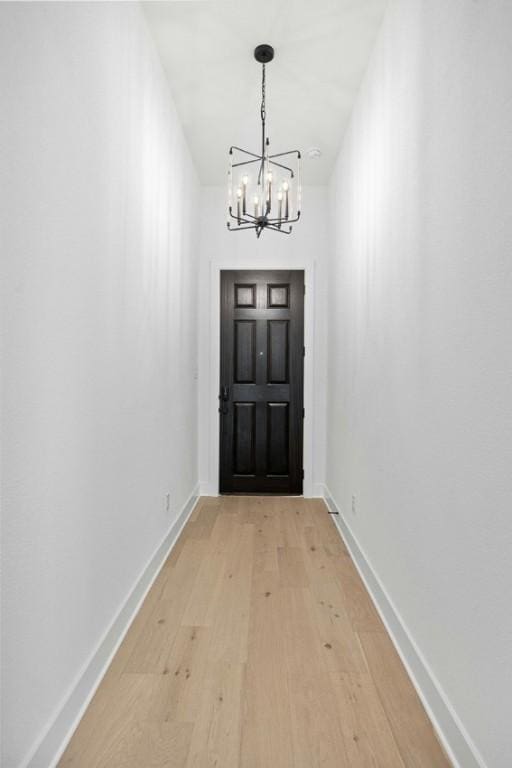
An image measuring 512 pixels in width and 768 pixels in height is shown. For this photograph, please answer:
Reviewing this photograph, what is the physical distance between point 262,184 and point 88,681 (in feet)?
10.5

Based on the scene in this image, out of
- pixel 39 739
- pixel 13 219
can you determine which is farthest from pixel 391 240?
pixel 39 739

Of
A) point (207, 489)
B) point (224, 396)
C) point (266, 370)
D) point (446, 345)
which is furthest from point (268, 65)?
point (207, 489)

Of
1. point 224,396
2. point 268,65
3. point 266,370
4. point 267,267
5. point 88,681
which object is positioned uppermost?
point 268,65

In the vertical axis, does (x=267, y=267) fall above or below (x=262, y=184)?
below

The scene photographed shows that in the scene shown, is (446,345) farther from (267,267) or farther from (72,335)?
(267,267)

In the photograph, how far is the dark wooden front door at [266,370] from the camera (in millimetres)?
4348

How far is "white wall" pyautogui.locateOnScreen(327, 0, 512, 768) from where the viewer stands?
117cm

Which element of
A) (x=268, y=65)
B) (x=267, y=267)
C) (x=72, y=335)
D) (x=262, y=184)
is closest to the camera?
(x=72, y=335)

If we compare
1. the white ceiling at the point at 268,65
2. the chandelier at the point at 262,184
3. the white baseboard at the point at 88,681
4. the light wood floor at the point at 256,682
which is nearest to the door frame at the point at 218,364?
the chandelier at the point at 262,184

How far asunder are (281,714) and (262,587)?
912mm

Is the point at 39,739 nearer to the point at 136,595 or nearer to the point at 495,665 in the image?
the point at 136,595

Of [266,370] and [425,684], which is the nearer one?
[425,684]

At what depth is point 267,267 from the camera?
4.32 metres

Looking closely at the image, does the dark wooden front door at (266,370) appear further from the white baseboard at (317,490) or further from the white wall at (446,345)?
the white wall at (446,345)
